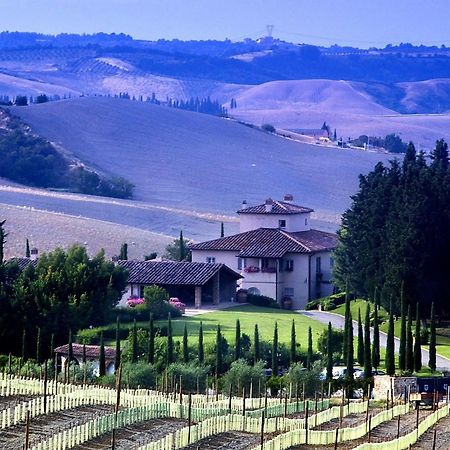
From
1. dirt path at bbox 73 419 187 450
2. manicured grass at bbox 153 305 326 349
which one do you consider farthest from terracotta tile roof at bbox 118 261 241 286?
dirt path at bbox 73 419 187 450

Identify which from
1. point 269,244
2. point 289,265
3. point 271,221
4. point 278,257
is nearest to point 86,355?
point 278,257

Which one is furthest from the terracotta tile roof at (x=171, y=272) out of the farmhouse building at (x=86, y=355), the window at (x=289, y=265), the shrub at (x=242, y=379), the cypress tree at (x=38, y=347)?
the shrub at (x=242, y=379)

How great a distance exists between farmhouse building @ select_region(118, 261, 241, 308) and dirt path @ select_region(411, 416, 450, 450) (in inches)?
1376

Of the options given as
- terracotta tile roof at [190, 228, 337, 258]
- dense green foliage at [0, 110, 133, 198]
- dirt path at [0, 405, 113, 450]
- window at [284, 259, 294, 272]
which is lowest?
dirt path at [0, 405, 113, 450]

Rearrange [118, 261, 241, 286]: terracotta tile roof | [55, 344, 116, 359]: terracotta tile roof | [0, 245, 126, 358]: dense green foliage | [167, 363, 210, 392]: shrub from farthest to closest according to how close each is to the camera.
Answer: [118, 261, 241, 286]: terracotta tile roof → [0, 245, 126, 358]: dense green foliage → [55, 344, 116, 359]: terracotta tile roof → [167, 363, 210, 392]: shrub

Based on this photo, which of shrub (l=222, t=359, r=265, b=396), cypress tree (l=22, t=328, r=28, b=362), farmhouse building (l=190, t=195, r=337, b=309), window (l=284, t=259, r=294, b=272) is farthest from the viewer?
window (l=284, t=259, r=294, b=272)

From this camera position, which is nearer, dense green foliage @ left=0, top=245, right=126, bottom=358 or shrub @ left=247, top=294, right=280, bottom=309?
dense green foliage @ left=0, top=245, right=126, bottom=358

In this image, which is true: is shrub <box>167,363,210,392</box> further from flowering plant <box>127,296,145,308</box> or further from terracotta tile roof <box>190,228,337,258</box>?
terracotta tile roof <box>190,228,337,258</box>

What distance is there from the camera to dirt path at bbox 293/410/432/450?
4162 cm

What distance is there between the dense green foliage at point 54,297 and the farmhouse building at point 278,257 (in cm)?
1924

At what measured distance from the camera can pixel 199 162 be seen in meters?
183

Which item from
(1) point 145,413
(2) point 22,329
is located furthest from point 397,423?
(2) point 22,329

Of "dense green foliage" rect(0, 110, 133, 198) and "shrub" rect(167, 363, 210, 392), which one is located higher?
"dense green foliage" rect(0, 110, 133, 198)

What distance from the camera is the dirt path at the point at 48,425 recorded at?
36.4 meters
